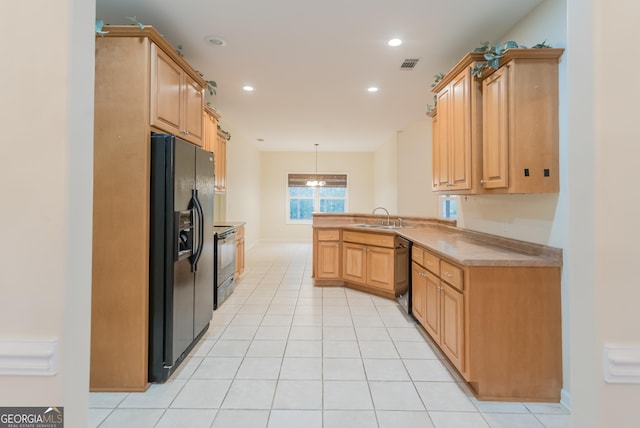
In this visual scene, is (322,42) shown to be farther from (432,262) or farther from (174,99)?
(432,262)

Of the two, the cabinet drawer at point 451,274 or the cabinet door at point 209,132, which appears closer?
the cabinet drawer at point 451,274

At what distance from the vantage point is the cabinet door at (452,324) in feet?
7.07

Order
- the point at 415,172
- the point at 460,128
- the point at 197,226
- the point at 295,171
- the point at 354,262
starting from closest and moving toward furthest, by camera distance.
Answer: the point at 197,226 → the point at 460,128 → the point at 354,262 → the point at 415,172 → the point at 295,171

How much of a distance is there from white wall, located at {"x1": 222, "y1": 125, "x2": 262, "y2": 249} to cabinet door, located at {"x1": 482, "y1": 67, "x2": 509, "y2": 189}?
4715 mm

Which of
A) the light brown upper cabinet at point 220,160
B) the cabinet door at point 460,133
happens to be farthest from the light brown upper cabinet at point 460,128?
the light brown upper cabinet at point 220,160

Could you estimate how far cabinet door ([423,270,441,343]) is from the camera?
262 centimetres

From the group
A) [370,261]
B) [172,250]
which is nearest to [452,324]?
[370,261]

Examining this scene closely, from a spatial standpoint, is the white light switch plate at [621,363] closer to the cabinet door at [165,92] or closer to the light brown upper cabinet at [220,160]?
the cabinet door at [165,92]

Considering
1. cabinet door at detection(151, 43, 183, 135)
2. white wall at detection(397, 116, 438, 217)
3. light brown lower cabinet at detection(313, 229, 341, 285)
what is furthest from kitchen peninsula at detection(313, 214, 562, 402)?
white wall at detection(397, 116, 438, 217)

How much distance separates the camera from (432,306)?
275cm

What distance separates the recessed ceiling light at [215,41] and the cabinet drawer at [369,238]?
2956mm

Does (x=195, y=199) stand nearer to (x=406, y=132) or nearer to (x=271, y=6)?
(x=271, y=6)

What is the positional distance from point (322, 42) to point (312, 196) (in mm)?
7149

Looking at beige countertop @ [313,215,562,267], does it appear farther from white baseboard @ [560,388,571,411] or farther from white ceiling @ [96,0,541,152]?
white ceiling @ [96,0,541,152]
